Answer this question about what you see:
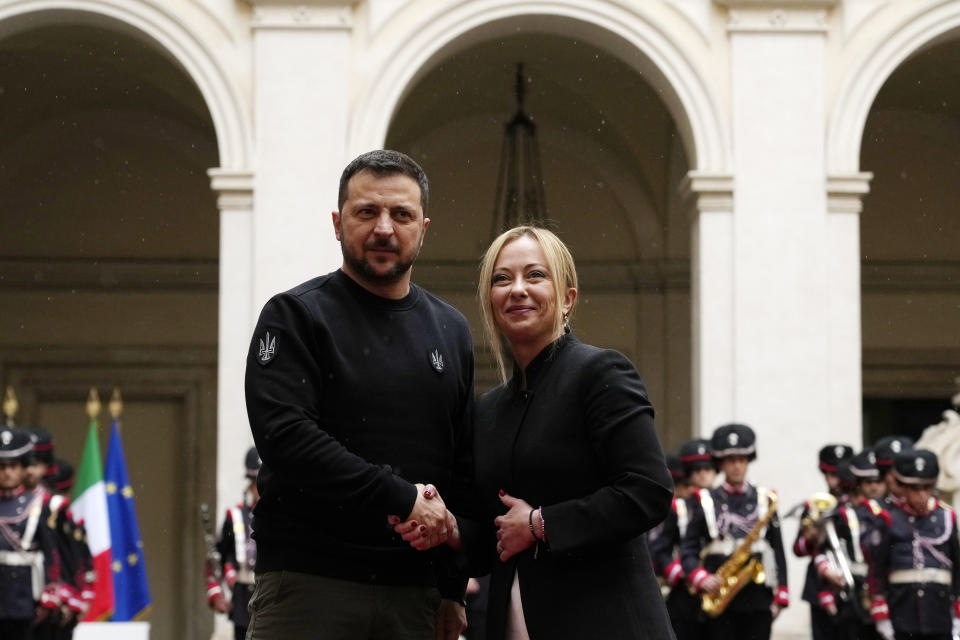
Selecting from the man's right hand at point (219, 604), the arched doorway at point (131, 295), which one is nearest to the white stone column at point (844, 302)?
the man's right hand at point (219, 604)

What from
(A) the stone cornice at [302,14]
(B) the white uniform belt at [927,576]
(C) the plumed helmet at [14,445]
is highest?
(A) the stone cornice at [302,14]

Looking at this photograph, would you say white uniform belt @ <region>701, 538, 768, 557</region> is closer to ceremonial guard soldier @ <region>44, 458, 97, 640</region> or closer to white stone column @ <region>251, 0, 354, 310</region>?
white stone column @ <region>251, 0, 354, 310</region>

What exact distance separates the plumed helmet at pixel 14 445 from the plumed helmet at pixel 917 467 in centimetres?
622

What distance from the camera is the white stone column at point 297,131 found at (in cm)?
1416

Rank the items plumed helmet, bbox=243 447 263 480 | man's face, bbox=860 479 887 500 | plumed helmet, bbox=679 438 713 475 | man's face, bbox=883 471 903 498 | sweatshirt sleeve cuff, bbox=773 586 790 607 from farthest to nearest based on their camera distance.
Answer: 1. plumed helmet, bbox=679 438 713 475
2. man's face, bbox=860 479 887 500
3. plumed helmet, bbox=243 447 263 480
4. sweatshirt sleeve cuff, bbox=773 586 790 607
5. man's face, bbox=883 471 903 498

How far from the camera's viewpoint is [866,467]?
13000 mm

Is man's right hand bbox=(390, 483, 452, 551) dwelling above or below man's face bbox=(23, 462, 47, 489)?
above

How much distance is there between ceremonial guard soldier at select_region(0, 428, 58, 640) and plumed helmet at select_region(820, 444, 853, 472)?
20.1 feet

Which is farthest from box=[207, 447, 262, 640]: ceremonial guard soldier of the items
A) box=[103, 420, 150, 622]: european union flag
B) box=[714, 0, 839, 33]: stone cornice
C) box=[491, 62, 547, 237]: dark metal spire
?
box=[714, 0, 839, 33]: stone cornice

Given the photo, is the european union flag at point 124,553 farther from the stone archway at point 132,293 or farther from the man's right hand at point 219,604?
the stone archway at point 132,293

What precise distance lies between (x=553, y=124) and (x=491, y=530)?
52.8ft

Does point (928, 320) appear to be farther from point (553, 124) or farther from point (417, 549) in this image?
point (417, 549)

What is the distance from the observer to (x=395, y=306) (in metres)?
4.39

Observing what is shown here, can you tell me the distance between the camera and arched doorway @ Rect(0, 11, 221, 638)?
19656 mm
